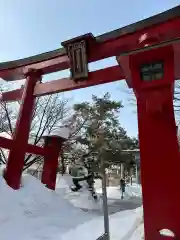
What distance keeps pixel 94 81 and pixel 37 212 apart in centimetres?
340

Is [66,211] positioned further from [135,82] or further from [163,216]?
[135,82]

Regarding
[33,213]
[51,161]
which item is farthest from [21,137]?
[33,213]

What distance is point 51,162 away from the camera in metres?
7.36

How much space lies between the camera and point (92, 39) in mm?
5289

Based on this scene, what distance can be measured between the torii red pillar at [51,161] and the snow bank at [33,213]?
700 millimetres

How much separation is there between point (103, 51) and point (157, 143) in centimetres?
284

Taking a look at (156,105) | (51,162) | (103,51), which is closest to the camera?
(156,105)

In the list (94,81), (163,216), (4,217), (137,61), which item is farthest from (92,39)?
(4,217)

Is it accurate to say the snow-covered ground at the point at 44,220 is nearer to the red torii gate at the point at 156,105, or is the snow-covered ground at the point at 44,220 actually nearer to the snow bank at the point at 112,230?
the snow bank at the point at 112,230

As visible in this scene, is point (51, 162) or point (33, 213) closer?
point (33, 213)

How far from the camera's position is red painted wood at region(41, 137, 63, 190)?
727cm

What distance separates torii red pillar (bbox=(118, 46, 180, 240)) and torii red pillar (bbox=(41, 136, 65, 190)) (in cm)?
438

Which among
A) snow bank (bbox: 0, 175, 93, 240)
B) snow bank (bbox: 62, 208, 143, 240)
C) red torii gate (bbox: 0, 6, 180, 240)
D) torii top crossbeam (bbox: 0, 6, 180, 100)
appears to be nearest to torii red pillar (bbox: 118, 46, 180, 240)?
red torii gate (bbox: 0, 6, 180, 240)

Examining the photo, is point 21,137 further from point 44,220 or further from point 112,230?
point 112,230
